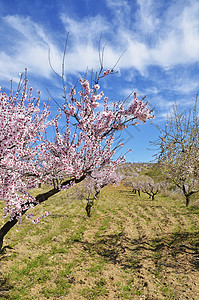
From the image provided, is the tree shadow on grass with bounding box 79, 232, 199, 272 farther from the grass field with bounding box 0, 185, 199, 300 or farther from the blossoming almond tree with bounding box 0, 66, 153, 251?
the blossoming almond tree with bounding box 0, 66, 153, 251

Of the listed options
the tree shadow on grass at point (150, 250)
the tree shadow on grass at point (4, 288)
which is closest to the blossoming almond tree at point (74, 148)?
the tree shadow on grass at point (4, 288)

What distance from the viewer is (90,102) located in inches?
275

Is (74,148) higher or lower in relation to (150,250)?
higher

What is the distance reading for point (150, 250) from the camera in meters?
10.7

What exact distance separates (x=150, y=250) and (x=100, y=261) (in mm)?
3180

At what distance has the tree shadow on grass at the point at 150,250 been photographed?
9.25 meters

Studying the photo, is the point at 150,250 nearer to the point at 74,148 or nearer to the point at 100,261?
the point at 100,261

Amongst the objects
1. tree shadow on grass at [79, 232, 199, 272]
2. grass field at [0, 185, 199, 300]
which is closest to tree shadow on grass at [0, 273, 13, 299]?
grass field at [0, 185, 199, 300]

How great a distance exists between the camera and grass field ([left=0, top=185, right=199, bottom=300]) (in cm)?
691

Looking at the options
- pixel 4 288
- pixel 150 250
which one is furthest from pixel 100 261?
pixel 4 288

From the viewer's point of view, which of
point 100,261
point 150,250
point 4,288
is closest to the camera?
point 4,288

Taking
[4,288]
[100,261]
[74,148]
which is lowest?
[100,261]

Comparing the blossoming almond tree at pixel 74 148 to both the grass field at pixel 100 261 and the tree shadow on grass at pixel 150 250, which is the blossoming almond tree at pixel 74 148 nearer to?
the grass field at pixel 100 261

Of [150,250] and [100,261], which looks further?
[150,250]
